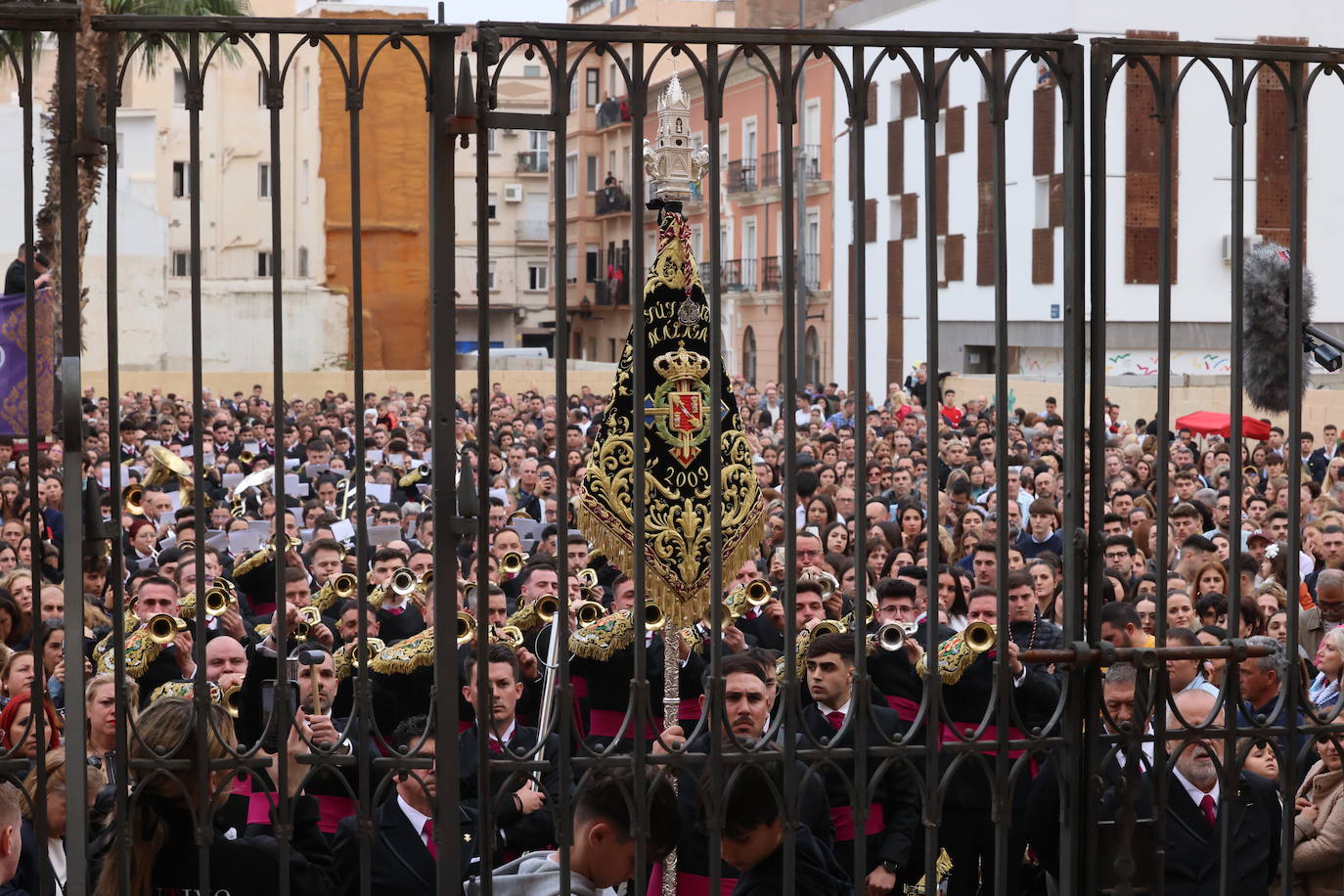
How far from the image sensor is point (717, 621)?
4484mm

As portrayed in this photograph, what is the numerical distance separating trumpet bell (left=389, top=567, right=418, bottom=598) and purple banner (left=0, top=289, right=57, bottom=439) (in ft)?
14.7

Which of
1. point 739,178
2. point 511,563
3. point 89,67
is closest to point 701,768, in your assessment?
point 511,563

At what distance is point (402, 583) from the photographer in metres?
9.43

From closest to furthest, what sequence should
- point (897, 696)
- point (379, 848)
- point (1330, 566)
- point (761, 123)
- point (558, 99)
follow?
point (558, 99) < point (379, 848) < point (897, 696) < point (1330, 566) < point (761, 123)

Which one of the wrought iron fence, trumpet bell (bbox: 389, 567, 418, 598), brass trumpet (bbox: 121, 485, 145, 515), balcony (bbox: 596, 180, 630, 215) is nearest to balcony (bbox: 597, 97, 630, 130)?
balcony (bbox: 596, 180, 630, 215)

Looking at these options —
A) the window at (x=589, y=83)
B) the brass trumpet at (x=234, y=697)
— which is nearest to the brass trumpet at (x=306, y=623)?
the brass trumpet at (x=234, y=697)

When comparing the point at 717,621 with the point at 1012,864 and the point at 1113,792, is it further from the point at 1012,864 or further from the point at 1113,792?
the point at 1012,864

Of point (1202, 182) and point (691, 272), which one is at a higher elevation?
point (1202, 182)

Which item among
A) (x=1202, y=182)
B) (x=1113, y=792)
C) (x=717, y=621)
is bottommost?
(x=1113, y=792)

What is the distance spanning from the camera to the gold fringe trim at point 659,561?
5348 millimetres

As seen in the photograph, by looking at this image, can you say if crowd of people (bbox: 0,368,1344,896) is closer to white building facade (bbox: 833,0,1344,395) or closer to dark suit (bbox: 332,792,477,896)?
dark suit (bbox: 332,792,477,896)

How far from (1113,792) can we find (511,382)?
113 feet

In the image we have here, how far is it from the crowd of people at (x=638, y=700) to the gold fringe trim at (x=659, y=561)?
260mm

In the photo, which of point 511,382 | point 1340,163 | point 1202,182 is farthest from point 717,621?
point 511,382
